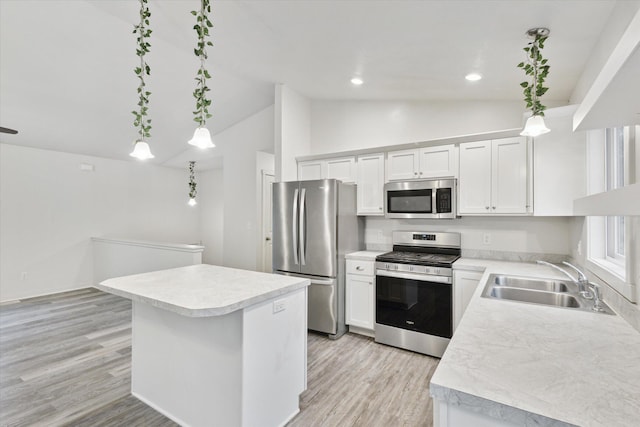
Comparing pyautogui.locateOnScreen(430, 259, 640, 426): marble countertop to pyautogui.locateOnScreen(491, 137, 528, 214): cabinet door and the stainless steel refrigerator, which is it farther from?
the stainless steel refrigerator

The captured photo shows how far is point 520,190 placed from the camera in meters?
2.92

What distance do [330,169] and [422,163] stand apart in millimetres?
1165

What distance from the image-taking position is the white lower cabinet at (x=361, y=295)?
3408mm

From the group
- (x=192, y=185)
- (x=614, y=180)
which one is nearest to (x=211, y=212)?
(x=192, y=185)

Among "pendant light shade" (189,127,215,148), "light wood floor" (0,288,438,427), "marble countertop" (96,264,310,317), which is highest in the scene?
"pendant light shade" (189,127,215,148)

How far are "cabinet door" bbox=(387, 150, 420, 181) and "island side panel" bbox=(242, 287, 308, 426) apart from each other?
6.41 ft

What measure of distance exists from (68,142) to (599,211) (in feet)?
21.9

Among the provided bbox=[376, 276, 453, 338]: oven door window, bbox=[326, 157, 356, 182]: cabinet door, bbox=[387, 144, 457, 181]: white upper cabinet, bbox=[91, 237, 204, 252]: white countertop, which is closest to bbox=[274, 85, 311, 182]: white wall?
bbox=[326, 157, 356, 182]: cabinet door

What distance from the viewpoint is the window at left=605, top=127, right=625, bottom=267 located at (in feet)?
6.58

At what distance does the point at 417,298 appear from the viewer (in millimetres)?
3086

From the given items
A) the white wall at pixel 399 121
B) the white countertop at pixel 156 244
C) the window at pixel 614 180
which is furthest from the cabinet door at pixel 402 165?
the white countertop at pixel 156 244

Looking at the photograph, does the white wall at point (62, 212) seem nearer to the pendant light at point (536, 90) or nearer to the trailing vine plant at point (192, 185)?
the trailing vine plant at point (192, 185)

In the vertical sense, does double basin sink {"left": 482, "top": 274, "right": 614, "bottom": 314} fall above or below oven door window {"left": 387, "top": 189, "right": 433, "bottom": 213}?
below

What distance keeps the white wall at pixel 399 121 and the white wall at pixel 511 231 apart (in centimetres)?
100
